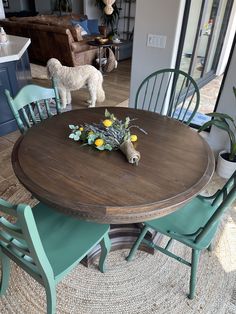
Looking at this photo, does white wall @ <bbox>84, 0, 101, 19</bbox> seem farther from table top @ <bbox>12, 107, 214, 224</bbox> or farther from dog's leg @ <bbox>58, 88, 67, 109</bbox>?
table top @ <bbox>12, 107, 214, 224</bbox>

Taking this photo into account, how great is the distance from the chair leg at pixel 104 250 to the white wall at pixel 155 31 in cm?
187

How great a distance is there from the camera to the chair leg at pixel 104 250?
1394mm

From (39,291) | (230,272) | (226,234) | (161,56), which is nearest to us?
(39,291)

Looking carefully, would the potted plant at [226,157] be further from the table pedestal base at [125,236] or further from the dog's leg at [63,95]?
the dog's leg at [63,95]

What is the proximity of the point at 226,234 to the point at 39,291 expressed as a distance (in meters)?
1.41

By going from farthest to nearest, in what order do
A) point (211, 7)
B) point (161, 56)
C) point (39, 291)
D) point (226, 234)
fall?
point (211, 7)
point (161, 56)
point (226, 234)
point (39, 291)

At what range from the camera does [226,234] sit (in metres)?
1.88

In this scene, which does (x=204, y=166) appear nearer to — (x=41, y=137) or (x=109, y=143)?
(x=109, y=143)

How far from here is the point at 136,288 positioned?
58.7 inches

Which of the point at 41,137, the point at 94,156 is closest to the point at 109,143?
the point at 94,156

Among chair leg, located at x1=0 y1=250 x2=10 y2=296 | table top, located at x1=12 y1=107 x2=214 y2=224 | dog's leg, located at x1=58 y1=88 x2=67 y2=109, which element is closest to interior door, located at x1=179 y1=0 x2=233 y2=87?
dog's leg, located at x1=58 y1=88 x2=67 y2=109

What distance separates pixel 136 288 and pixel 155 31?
2.26m

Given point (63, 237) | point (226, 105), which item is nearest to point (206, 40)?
point (226, 105)

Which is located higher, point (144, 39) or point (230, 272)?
point (144, 39)
